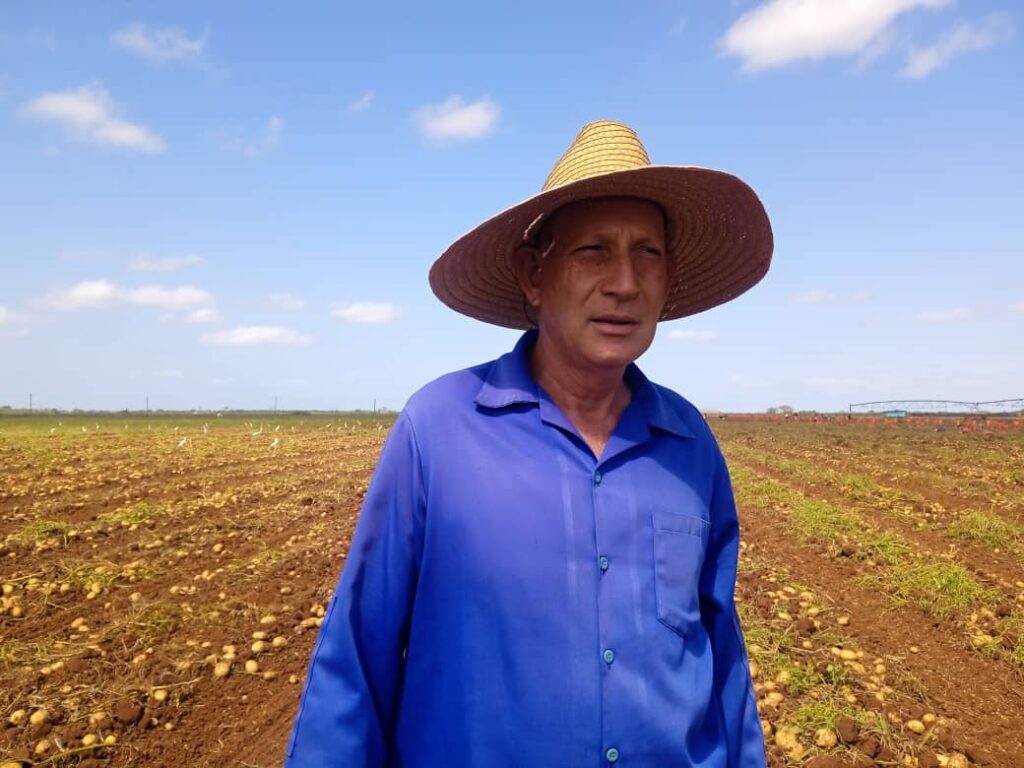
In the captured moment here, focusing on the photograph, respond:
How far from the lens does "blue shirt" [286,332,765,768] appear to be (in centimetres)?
144

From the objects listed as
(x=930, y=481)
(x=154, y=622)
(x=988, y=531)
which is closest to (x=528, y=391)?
(x=154, y=622)

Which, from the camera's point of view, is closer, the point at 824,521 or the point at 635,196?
the point at 635,196

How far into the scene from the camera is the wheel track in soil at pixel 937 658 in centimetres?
396

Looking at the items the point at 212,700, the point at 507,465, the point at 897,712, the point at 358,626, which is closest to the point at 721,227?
the point at 507,465

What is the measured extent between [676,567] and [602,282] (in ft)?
2.26

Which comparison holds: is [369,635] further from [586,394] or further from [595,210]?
[595,210]

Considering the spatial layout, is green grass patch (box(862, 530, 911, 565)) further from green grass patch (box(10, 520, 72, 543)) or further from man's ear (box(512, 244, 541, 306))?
green grass patch (box(10, 520, 72, 543))

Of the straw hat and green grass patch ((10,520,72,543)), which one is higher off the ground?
the straw hat

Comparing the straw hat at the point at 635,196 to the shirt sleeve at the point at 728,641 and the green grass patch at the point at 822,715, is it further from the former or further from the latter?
the green grass patch at the point at 822,715

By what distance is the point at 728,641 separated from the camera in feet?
6.08

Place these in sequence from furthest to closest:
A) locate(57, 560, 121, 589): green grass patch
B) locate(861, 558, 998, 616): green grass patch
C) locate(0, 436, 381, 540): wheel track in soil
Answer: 1. locate(0, 436, 381, 540): wheel track in soil
2. locate(57, 560, 121, 589): green grass patch
3. locate(861, 558, 998, 616): green grass patch

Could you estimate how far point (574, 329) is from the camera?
5.65 feet

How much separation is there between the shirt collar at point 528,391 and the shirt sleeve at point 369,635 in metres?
0.23

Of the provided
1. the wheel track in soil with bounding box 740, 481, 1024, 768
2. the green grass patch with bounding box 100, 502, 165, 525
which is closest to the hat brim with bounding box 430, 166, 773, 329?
the wheel track in soil with bounding box 740, 481, 1024, 768
